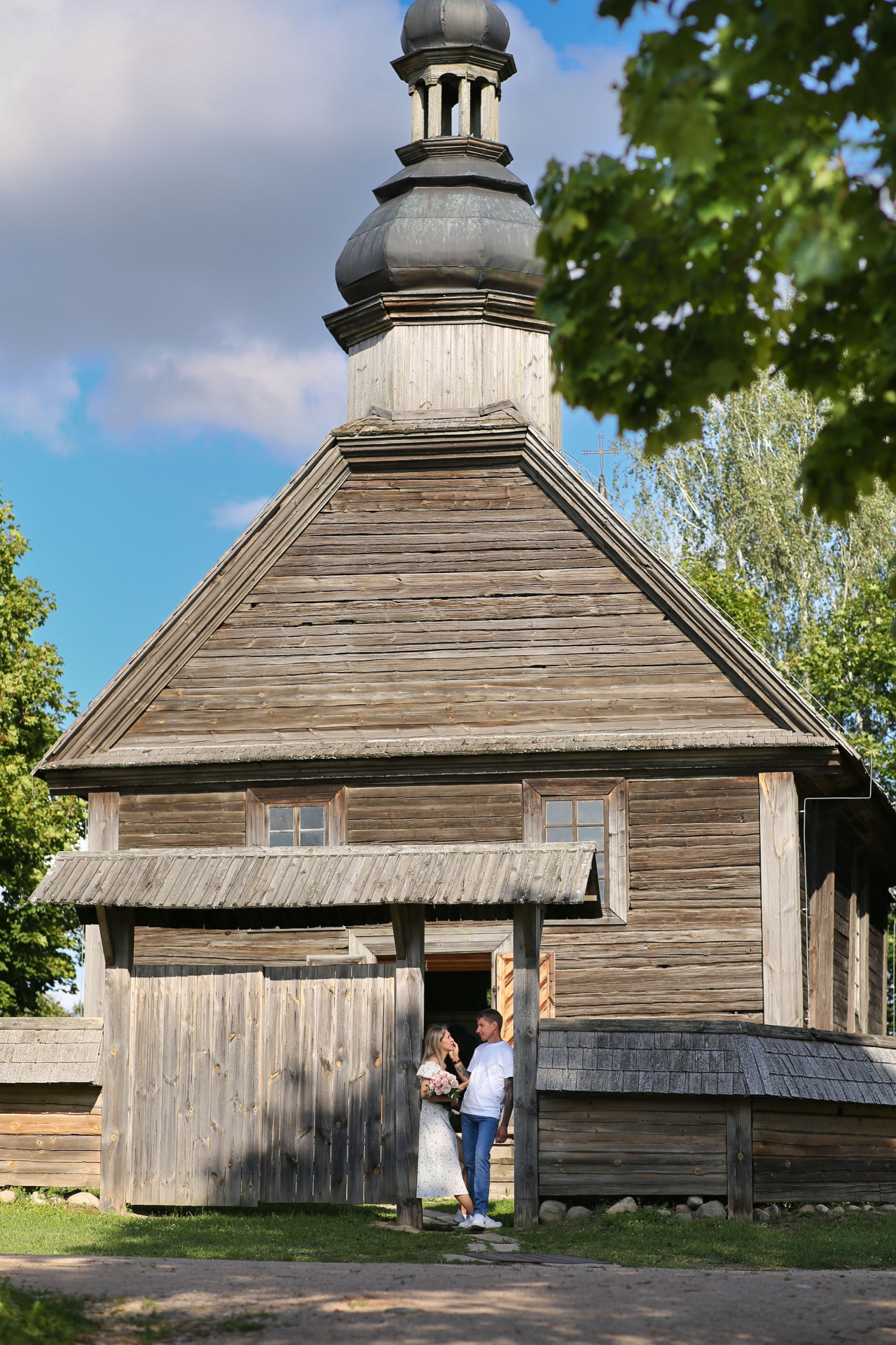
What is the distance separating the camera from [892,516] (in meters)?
37.8

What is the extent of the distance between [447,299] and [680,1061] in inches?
441

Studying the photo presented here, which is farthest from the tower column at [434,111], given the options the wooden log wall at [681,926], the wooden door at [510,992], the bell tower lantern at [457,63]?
the wooden door at [510,992]

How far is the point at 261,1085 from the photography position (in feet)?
38.7

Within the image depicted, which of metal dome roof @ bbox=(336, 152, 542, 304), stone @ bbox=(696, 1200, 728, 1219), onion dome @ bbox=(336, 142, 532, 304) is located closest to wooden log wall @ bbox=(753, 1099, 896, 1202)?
stone @ bbox=(696, 1200, 728, 1219)

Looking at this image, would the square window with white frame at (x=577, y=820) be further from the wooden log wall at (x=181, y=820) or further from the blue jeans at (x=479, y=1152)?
the blue jeans at (x=479, y=1152)

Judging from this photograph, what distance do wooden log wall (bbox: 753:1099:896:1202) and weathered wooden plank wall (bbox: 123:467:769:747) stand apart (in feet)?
14.5

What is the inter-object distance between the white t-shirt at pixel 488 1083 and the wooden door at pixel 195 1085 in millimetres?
1570

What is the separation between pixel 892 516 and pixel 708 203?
3375 centimetres

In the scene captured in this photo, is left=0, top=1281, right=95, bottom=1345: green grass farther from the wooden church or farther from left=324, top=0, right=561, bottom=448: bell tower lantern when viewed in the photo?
left=324, top=0, right=561, bottom=448: bell tower lantern

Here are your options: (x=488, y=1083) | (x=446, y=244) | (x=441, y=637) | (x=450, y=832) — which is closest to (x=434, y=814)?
(x=450, y=832)

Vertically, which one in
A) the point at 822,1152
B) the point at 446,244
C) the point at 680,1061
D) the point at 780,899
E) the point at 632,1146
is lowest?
the point at 822,1152

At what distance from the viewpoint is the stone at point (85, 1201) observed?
12.2m

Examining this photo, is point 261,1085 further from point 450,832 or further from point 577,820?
point 577,820

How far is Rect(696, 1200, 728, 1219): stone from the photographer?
11969 millimetres
